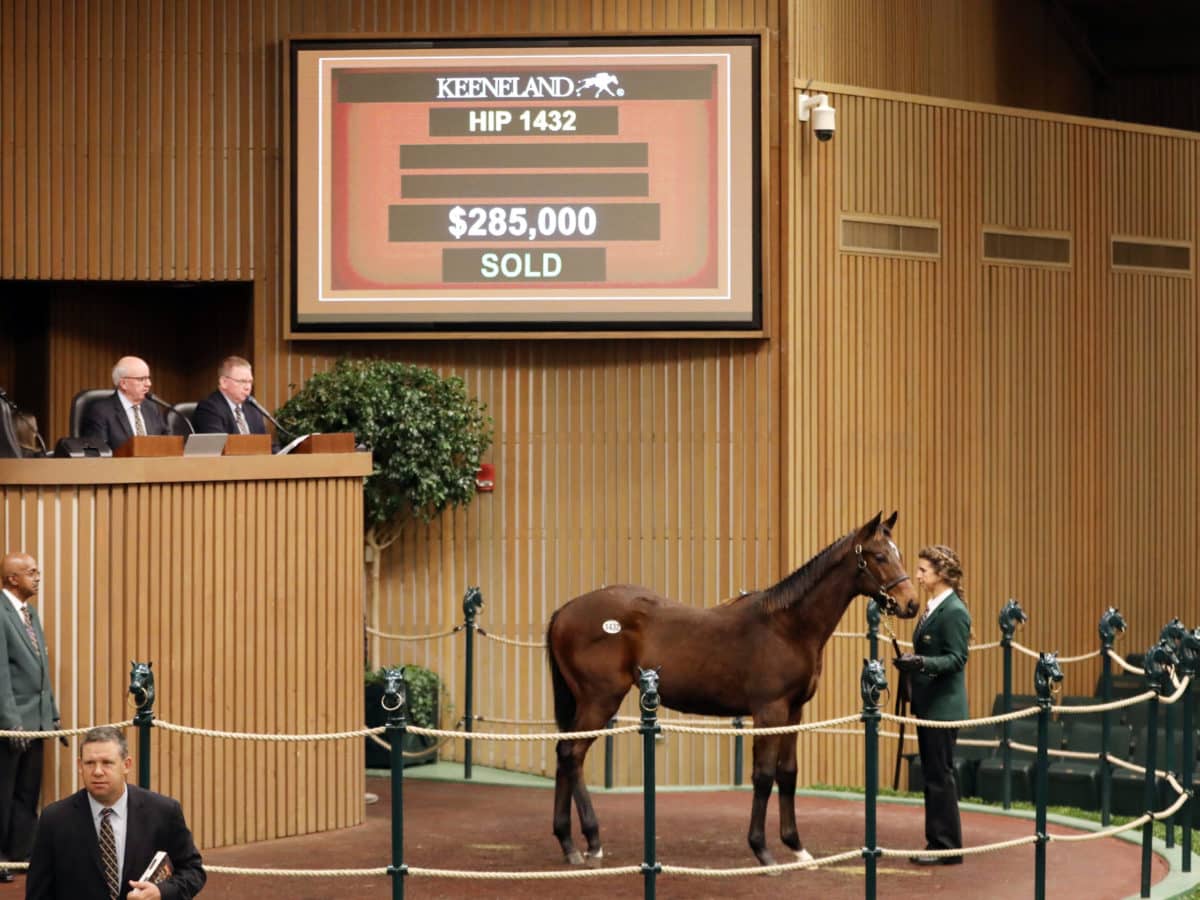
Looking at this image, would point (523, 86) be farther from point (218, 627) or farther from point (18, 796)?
point (18, 796)

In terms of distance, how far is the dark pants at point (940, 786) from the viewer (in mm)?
9363

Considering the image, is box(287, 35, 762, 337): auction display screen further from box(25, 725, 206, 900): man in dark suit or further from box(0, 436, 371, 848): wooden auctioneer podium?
box(25, 725, 206, 900): man in dark suit

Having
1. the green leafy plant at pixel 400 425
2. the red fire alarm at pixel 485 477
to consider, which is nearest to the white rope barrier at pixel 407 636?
the green leafy plant at pixel 400 425

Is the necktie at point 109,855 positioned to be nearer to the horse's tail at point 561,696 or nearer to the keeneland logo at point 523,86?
the horse's tail at point 561,696

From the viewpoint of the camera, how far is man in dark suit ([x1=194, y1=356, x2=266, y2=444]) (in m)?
10.5

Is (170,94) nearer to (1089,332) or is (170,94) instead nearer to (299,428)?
(299,428)

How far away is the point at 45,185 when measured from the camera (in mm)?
12984

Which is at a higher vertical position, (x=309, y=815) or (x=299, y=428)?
(x=299, y=428)

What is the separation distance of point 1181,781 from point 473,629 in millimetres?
4365

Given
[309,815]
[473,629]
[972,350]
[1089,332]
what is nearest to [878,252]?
[972,350]

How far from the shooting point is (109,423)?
10.3 meters

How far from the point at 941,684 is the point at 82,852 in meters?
4.75

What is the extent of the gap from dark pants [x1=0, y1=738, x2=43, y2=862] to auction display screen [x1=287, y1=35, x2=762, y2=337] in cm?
444

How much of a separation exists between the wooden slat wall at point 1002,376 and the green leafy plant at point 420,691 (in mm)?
2524
